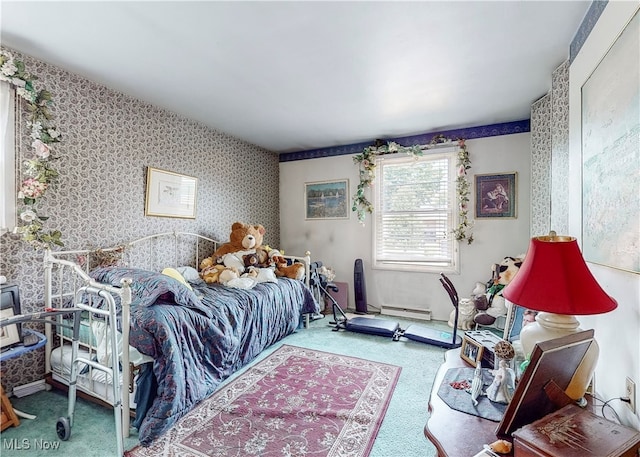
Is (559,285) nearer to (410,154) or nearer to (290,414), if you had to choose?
(290,414)

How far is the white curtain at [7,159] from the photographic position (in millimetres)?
2061

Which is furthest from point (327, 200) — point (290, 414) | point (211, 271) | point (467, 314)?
point (290, 414)

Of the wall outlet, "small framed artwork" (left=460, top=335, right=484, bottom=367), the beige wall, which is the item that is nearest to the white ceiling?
the beige wall

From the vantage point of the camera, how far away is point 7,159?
2.10m

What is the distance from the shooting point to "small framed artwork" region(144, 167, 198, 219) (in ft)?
10.1

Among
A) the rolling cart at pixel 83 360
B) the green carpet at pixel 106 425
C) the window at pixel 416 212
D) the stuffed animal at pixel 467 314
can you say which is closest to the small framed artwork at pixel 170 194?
the rolling cart at pixel 83 360

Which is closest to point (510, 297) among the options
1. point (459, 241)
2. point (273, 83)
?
point (273, 83)

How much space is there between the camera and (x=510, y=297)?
44.9 inches

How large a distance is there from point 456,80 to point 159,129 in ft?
9.61

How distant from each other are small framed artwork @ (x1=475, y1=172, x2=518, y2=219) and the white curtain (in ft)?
14.6

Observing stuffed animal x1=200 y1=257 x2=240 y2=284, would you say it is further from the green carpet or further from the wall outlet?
the wall outlet

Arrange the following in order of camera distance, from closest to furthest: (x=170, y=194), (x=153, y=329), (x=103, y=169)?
(x=153, y=329), (x=103, y=169), (x=170, y=194)

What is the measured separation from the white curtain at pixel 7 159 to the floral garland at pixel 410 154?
3.52m

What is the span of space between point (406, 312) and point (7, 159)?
4.23m
